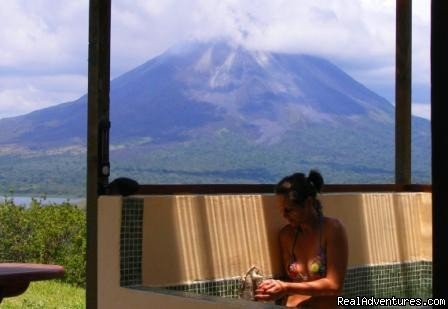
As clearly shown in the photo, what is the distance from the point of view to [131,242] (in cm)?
355

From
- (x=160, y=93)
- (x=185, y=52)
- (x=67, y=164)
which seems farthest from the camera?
(x=185, y=52)

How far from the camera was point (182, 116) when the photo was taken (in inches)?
628

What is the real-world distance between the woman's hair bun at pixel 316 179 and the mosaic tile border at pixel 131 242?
0.77m

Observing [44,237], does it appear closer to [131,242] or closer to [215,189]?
[215,189]

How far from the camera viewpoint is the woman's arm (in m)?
3.43

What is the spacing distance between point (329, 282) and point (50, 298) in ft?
13.9

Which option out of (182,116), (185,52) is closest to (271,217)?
(182,116)

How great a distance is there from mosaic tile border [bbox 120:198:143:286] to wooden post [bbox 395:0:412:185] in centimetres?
277

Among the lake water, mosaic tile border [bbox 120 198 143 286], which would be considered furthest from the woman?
the lake water

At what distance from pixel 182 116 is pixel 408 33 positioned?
10.3 m

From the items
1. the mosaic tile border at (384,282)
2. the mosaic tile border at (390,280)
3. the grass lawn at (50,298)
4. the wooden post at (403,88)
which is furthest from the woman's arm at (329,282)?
the grass lawn at (50,298)

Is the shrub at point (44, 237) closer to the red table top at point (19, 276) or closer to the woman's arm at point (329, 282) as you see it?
the red table top at point (19, 276)
